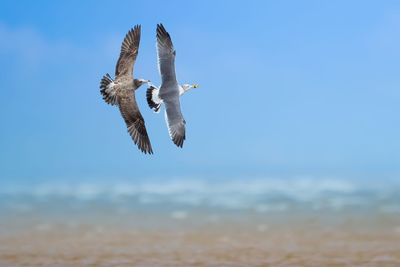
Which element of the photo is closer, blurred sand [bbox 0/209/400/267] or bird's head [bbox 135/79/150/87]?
bird's head [bbox 135/79/150/87]

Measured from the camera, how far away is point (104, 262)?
16.0 meters

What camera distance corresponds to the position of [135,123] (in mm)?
14031

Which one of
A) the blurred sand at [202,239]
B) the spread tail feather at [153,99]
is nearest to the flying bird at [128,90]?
the spread tail feather at [153,99]

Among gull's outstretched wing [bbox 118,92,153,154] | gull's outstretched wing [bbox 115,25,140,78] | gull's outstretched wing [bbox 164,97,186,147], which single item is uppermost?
gull's outstretched wing [bbox 115,25,140,78]

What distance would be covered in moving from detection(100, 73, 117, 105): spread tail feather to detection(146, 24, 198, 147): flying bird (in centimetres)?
58

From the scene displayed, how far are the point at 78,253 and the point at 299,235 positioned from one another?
4.13 m

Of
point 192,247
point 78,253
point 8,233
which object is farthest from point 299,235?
point 8,233

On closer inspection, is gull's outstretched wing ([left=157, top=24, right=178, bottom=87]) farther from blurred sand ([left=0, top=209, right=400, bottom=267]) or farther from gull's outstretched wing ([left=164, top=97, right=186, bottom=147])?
blurred sand ([left=0, top=209, right=400, bottom=267])

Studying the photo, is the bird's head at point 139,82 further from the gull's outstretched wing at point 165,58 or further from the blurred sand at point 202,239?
the blurred sand at point 202,239

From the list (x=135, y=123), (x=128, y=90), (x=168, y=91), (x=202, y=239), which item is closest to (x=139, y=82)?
(x=128, y=90)

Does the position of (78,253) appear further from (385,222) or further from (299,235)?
(385,222)

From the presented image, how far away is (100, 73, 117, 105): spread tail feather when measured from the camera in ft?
43.1

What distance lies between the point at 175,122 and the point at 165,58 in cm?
83

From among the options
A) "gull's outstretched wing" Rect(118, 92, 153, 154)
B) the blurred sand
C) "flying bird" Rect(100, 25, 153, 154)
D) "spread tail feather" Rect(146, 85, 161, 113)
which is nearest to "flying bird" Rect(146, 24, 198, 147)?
"spread tail feather" Rect(146, 85, 161, 113)
